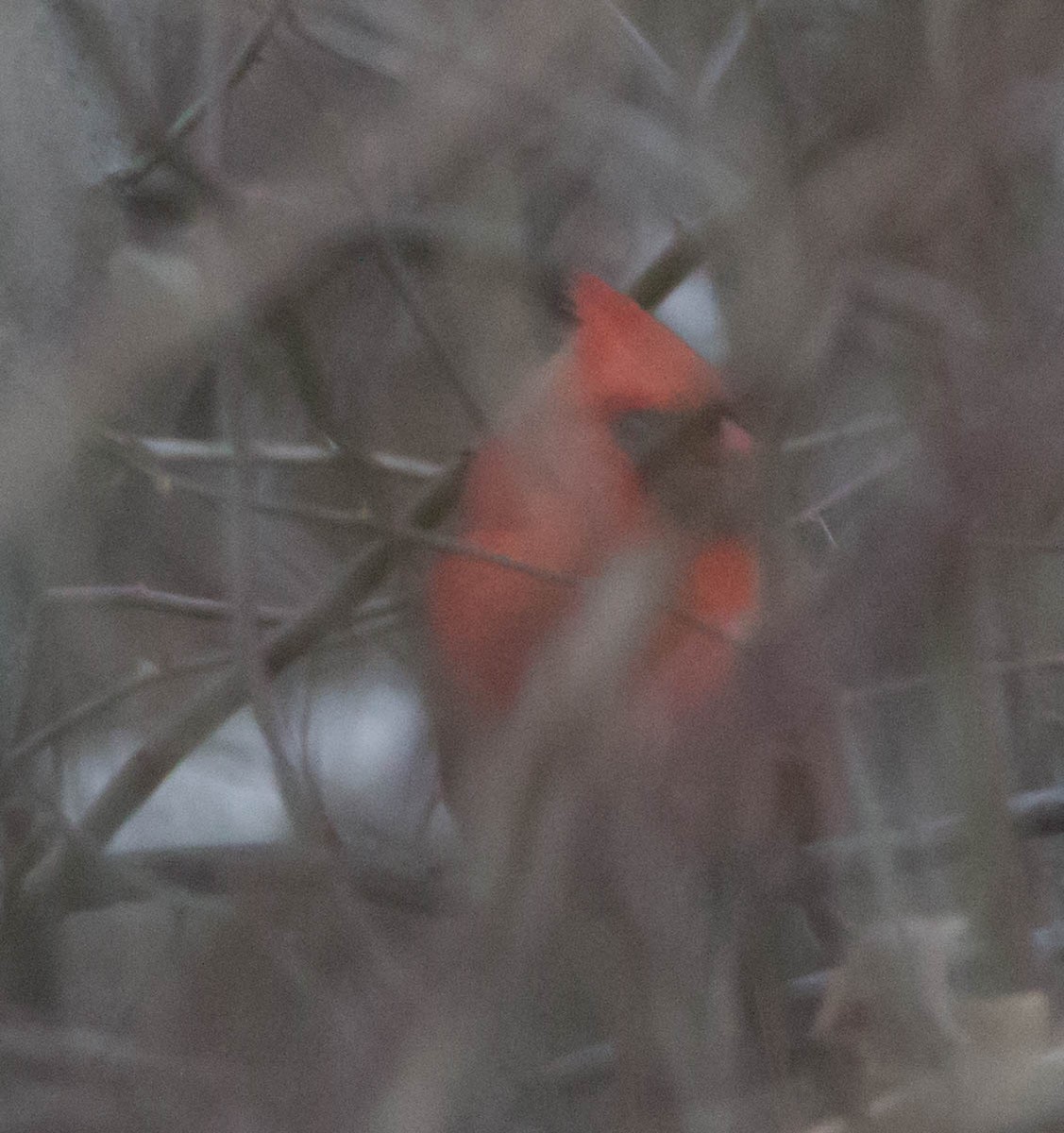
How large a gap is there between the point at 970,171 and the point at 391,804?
1.96ft

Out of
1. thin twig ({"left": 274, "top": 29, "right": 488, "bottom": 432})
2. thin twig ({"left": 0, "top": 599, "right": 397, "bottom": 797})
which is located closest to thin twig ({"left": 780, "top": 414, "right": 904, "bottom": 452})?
thin twig ({"left": 274, "top": 29, "right": 488, "bottom": 432})

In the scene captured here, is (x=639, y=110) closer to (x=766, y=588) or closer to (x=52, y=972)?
(x=766, y=588)

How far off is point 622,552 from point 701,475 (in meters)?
0.07

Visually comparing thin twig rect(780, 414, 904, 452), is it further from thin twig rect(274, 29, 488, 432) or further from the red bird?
thin twig rect(274, 29, 488, 432)

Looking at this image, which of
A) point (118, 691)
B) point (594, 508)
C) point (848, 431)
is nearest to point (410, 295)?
point (594, 508)

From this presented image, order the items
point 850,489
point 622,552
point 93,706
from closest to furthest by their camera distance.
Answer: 1. point 622,552
2. point 850,489
3. point 93,706

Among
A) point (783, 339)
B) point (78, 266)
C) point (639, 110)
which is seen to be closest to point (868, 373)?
point (783, 339)

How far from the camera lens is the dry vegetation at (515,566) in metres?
0.79

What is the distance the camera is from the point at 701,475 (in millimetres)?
894

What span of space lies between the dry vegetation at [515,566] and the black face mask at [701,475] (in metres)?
0.02

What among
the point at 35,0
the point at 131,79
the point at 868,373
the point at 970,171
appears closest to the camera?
the point at 970,171

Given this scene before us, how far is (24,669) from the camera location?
126cm

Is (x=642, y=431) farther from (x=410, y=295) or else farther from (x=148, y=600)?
(x=148, y=600)

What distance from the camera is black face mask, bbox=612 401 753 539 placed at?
855 millimetres
